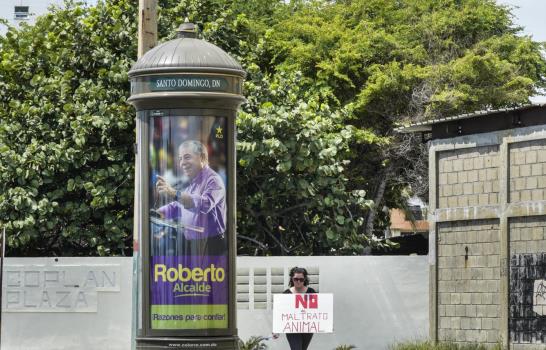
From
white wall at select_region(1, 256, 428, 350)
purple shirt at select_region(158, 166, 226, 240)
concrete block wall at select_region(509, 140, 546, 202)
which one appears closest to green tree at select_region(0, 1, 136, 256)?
white wall at select_region(1, 256, 428, 350)

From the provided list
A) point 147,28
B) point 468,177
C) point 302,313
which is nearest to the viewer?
point 147,28

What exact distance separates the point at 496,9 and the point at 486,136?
1613 centimetres

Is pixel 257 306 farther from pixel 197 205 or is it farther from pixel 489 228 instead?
pixel 197 205

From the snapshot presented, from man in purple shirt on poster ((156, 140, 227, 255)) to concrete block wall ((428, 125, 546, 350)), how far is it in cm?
810

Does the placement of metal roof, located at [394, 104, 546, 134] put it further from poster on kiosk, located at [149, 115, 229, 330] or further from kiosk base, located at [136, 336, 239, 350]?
kiosk base, located at [136, 336, 239, 350]

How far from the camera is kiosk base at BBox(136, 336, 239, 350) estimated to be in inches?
580

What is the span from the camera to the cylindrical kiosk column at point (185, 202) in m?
14.8

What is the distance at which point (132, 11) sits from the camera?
92.9 ft

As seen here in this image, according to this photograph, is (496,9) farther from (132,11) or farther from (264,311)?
(264,311)

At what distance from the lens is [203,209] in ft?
49.0

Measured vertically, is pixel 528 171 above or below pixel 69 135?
below

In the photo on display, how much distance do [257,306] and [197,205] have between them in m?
9.95

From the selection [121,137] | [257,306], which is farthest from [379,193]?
[257,306]

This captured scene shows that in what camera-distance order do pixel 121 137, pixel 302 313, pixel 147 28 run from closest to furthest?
pixel 147 28 → pixel 302 313 → pixel 121 137
